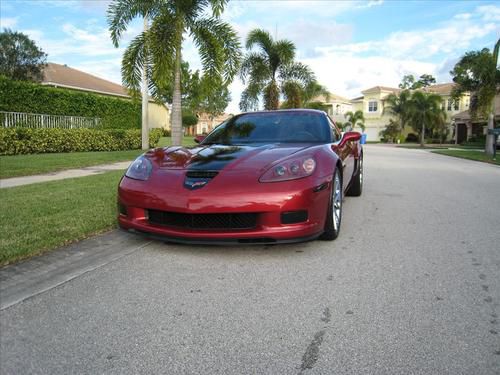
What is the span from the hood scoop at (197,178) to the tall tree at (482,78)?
23.1 meters

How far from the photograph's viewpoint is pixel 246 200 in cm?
321

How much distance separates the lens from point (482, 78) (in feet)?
78.4

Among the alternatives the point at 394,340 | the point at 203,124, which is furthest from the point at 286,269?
the point at 203,124

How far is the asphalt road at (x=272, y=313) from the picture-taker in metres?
1.93

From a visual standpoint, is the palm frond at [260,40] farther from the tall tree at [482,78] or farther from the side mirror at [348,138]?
the side mirror at [348,138]

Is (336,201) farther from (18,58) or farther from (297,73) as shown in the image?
(18,58)

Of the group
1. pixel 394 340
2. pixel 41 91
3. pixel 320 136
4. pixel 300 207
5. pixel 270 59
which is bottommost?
pixel 394 340

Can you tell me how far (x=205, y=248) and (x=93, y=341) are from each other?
5.22ft

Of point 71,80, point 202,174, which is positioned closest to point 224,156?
point 202,174

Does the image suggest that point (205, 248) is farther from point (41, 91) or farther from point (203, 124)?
point (203, 124)

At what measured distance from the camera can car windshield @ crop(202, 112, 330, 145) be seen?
4.54 meters

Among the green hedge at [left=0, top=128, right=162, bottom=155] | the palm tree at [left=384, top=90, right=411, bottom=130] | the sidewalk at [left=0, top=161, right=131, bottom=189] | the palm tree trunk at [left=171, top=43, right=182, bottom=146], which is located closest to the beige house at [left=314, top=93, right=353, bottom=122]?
the palm tree at [left=384, top=90, right=411, bottom=130]

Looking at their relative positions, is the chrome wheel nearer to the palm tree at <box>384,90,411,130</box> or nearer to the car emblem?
the car emblem

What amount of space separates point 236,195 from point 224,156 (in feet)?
2.34
